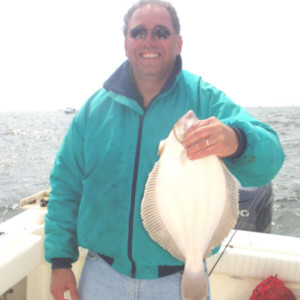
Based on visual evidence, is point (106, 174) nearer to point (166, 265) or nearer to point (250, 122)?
point (166, 265)

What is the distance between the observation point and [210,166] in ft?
5.17

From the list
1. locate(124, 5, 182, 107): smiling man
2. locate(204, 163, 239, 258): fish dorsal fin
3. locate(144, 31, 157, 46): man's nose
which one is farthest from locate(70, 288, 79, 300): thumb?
locate(144, 31, 157, 46): man's nose

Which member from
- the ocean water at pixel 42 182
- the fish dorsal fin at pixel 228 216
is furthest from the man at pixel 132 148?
the ocean water at pixel 42 182

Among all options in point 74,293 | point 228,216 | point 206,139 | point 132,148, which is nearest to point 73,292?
point 74,293

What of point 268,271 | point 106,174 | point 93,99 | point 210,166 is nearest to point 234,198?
point 210,166

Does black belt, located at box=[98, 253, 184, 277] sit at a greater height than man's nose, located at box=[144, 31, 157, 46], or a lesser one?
lesser

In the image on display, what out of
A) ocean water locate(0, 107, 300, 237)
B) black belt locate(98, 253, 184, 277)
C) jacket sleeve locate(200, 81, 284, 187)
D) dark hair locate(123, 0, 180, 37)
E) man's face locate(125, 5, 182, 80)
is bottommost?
ocean water locate(0, 107, 300, 237)

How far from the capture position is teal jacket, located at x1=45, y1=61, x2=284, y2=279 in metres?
1.93

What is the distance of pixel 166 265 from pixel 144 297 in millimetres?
234

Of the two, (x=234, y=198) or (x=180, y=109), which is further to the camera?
(x=180, y=109)

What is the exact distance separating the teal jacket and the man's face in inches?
4.6

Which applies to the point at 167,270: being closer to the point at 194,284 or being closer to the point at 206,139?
the point at 194,284

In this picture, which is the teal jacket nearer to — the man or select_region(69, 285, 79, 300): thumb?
the man

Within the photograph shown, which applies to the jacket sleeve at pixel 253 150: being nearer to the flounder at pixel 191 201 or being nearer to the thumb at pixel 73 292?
the flounder at pixel 191 201
